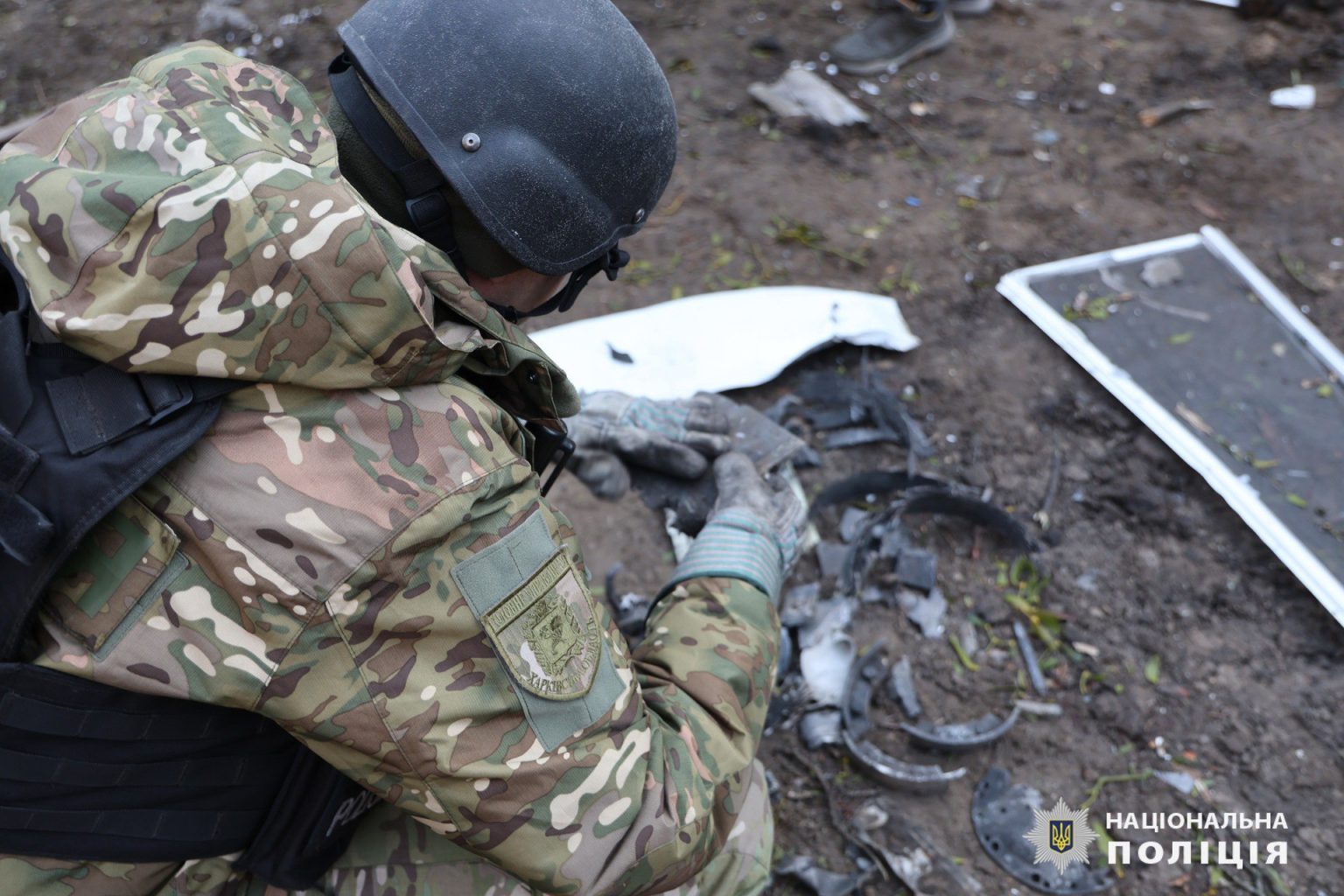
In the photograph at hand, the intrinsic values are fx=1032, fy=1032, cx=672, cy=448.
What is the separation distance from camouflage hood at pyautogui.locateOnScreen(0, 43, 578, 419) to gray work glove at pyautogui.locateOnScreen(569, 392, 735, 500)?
4.72 feet

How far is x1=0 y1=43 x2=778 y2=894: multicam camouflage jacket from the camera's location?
1.31 m

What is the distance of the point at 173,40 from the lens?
5695mm

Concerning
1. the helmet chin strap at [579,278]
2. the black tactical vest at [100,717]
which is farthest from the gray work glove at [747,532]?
the black tactical vest at [100,717]

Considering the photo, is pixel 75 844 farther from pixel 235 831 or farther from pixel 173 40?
pixel 173 40

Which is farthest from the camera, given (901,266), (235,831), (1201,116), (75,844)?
(1201,116)

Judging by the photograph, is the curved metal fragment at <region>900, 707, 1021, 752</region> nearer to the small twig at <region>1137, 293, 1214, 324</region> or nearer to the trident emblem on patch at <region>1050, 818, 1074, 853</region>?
the trident emblem on patch at <region>1050, 818, 1074, 853</region>

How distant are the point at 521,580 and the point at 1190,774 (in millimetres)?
2118

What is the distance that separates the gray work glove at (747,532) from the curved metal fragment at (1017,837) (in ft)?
2.63

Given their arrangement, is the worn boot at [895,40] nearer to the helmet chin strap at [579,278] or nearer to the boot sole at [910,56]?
the boot sole at [910,56]

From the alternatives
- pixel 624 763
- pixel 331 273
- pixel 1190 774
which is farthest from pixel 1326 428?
pixel 331 273

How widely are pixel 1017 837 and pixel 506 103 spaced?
212 cm

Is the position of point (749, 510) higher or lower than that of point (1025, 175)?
higher

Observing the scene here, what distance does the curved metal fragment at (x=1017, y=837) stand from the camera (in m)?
2.50

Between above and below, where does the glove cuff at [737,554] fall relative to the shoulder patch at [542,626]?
below
